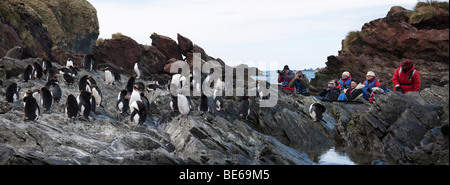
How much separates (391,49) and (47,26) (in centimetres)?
5318

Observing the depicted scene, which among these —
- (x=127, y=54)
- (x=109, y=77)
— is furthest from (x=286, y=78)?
(x=127, y=54)

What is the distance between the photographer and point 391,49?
85.6 ft

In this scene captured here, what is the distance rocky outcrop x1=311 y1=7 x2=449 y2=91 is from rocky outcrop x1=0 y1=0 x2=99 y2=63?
24.5 metres

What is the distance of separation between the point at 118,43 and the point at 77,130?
21.4m

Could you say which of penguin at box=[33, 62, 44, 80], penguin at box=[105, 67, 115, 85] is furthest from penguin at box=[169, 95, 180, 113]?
penguin at box=[33, 62, 44, 80]

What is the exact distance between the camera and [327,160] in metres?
11.5

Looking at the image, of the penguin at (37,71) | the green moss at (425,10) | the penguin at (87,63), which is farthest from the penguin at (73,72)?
the green moss at (425,10)

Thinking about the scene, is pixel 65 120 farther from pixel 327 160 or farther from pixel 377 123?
pixel 377 123

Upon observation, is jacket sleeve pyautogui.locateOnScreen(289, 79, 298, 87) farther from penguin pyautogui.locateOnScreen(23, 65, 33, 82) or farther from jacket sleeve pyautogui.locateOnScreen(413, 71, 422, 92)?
penguin pyautogui.locateOnScreen(23, 65, 33, 82)

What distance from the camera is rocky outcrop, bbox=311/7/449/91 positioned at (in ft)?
72.8

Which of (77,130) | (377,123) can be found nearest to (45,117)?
(77,130)

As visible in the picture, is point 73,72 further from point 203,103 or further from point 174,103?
point 203,103
